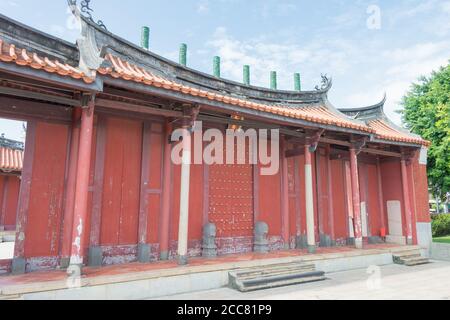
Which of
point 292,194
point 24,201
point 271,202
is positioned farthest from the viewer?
point 292,194

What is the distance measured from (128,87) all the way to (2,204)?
46.8 feet

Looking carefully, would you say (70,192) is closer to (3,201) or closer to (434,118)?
(3,201)

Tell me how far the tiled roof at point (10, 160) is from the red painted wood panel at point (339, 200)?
13816mm

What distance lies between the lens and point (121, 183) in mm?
6141

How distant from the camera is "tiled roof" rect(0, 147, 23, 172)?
14.3m

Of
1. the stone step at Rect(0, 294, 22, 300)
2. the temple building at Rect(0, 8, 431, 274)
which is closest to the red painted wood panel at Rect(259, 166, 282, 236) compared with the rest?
the temple building at Rect(0, 8, 431, 274)

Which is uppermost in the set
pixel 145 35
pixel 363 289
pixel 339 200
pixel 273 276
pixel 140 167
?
pixel 145 35

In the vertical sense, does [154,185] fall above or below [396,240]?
above

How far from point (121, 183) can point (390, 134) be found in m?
8.11

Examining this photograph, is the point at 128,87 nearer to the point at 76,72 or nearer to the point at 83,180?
the point at 76,72

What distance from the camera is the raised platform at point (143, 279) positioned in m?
4.22

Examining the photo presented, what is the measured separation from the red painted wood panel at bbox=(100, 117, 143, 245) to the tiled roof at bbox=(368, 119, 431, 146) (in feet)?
21.1

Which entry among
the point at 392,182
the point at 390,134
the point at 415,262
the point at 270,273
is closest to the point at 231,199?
the point at 270,273
